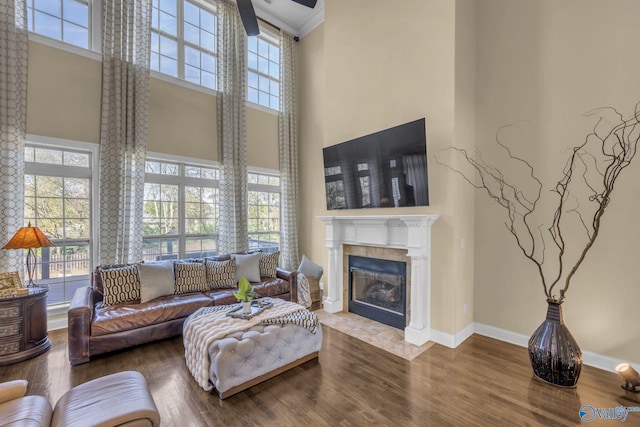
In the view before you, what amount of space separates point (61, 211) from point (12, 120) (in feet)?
3.97

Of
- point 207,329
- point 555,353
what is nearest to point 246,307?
point 207,329

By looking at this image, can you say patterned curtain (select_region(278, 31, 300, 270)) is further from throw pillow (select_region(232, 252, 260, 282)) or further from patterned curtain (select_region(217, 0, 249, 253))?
throw pillow (select_region(232, 252, 260, 282))

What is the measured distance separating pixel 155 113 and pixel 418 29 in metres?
4.08

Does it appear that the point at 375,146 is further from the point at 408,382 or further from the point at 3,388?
the point at 3,388

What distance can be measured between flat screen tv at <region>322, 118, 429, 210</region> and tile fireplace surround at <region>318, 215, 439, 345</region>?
0.26 metres

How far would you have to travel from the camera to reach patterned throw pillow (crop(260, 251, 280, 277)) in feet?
15.7

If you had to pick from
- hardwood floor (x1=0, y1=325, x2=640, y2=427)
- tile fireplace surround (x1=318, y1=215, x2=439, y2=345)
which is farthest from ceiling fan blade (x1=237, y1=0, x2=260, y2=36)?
hardwood floor (x1=0, y1=325, x2=640, y2=427)

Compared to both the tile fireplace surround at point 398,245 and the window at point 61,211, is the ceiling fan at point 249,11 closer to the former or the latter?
the tile fireplace surround at point 398,245

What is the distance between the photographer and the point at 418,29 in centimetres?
358

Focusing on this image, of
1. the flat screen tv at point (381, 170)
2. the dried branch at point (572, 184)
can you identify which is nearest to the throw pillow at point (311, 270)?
the flat screen tv at point (381, 170)

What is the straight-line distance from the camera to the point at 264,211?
596 cm

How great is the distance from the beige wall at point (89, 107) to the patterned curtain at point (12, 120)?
0.34 feet

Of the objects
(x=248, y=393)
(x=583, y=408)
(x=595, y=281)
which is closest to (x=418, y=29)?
(x=595, y=281)

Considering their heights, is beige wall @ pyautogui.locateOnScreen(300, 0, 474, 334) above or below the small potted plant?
above
